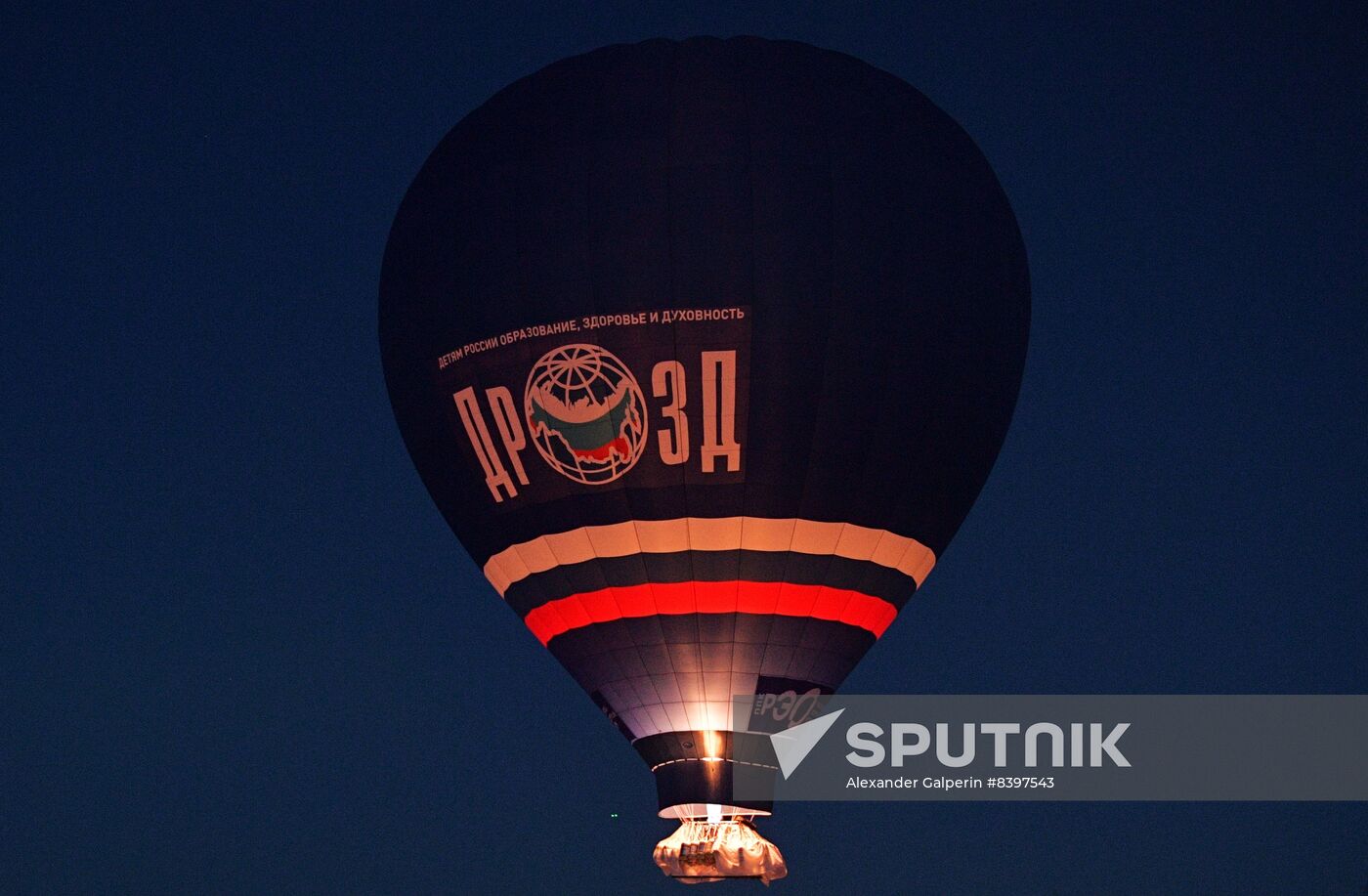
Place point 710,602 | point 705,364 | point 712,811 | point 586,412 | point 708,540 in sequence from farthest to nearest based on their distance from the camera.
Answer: point 712,811
point 710,602
point 708,540
point 586,412
point 705,364

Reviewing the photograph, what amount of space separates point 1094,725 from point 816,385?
6.22m

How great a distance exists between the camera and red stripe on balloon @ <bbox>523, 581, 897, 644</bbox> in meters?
21.6

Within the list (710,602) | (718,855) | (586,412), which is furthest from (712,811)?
(586,412)

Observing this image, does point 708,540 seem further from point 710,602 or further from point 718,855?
point 718,855

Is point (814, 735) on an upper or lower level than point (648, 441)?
lower

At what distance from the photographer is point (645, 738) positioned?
22.1 metres

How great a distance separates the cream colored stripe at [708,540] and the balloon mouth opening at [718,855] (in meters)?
2.45

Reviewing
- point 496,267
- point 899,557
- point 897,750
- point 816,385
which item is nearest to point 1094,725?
point 897,750

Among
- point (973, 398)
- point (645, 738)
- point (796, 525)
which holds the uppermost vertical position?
point (973, 398)

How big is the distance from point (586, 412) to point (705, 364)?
1.15 m

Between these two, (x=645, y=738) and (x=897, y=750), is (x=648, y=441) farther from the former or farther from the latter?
(x=897, y=750)

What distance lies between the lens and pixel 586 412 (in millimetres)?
21391

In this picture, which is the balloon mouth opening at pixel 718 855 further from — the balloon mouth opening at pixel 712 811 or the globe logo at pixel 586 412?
the globe logo at pixel 586 412

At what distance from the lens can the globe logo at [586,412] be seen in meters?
21.3
